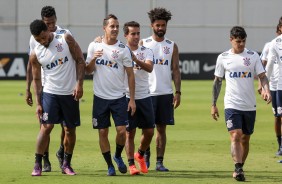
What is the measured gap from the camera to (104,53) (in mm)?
12523

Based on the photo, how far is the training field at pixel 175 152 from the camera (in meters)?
12.4

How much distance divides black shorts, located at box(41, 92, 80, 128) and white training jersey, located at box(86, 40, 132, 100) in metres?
0.43

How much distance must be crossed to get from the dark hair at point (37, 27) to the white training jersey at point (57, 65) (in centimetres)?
41

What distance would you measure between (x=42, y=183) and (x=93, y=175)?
99 centimetres

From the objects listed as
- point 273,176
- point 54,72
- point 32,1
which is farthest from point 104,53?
point 32,1

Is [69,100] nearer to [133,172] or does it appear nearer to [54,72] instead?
[54,72]

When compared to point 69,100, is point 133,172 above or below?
below

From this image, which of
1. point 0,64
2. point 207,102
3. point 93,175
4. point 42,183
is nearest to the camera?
point 42,183

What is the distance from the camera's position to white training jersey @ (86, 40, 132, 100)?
12.5m

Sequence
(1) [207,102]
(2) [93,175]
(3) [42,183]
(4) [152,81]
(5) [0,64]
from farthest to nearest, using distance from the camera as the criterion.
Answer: (5) [0,64] < (1) [207,102] < (4) [152,81] < (2) [93,175] < (3) [42,183]

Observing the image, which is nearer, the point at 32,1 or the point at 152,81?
the point at 152,81

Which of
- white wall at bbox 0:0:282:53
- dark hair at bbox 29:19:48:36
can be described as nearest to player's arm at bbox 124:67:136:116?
dark hair at bbox 29:19:48:36

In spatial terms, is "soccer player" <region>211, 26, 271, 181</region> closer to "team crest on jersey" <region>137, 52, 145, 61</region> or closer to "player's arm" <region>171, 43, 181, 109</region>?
"team crest on jersey" <region>137, 52, 145, 61</region>

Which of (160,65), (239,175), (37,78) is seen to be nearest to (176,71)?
(160,65)
